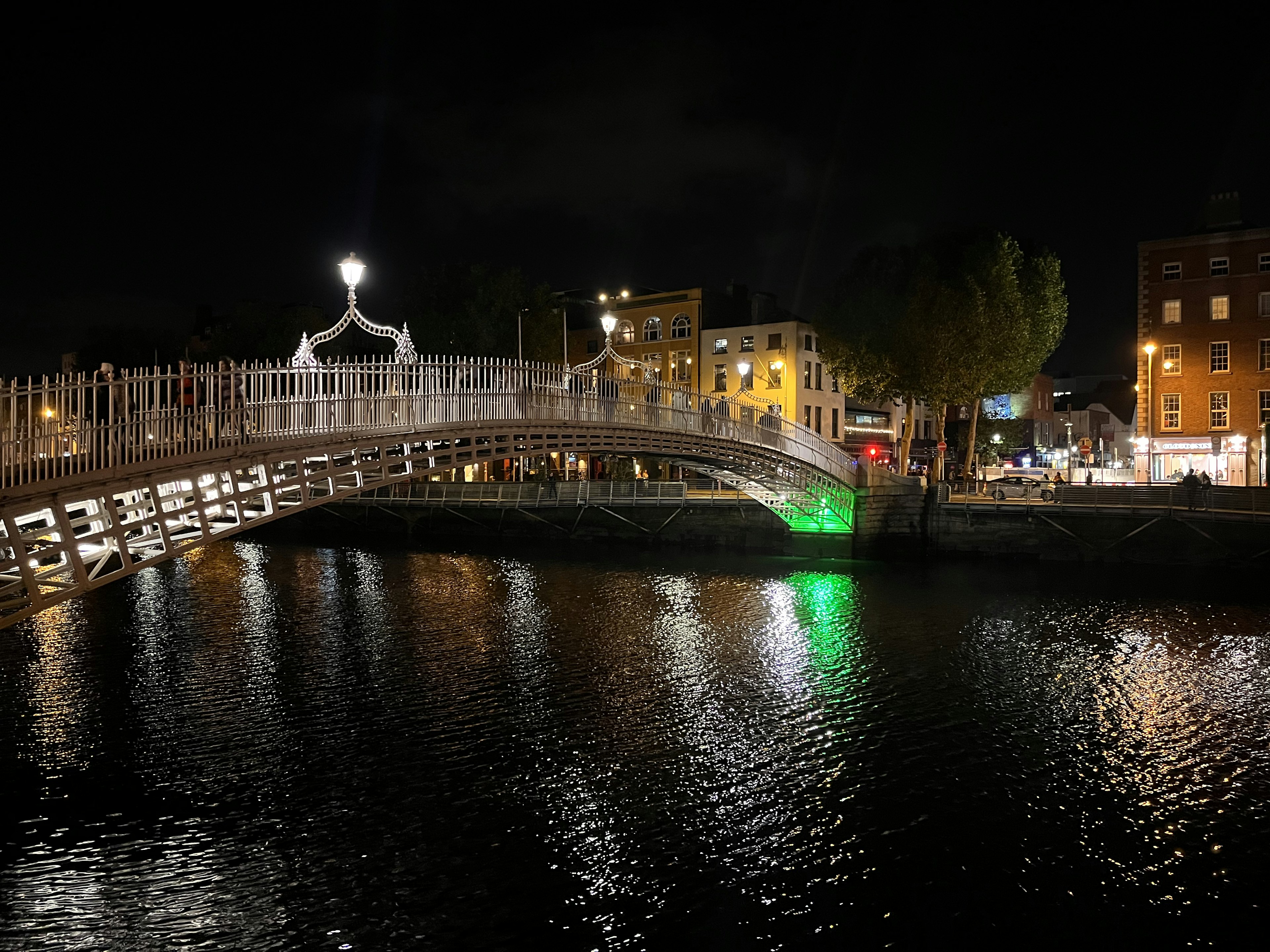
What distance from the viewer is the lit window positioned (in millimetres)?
50750

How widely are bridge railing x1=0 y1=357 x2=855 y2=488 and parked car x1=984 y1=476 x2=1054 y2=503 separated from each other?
54.2ft

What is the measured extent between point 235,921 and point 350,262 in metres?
12.9

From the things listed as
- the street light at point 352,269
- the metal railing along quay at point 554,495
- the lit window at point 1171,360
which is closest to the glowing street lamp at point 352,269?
the street light at point 352,269

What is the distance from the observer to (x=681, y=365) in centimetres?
6347

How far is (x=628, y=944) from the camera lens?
351 inches

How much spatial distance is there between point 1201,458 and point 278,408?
159 ft

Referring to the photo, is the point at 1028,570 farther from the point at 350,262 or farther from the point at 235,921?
the point at 235,921

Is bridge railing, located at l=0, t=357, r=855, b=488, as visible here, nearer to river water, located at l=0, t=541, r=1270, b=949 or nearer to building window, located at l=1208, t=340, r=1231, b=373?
river water, located at l=0, t=541, r=1270, b=949

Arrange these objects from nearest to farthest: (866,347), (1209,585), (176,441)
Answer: (176,441) < (1209,585) < (866,347)

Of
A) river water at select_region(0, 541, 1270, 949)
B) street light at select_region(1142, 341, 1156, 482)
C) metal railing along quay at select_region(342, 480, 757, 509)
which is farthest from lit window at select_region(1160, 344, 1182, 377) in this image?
river water at select_region(0, 541, 1270, 949)

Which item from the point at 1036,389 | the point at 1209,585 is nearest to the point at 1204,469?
the point at 1209,585

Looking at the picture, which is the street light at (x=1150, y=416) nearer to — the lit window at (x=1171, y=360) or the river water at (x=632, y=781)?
the lit window at (x=1171, y=360)

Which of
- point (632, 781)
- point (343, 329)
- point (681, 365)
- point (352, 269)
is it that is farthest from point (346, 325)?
point (681, 365)

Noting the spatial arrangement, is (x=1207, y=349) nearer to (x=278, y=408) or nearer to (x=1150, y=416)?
(x=1150, y=416)
